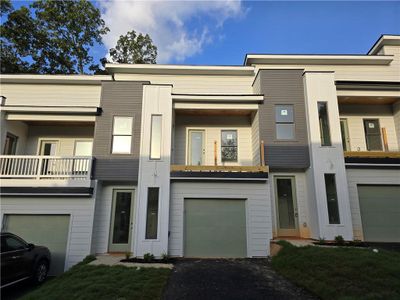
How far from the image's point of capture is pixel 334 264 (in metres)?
6.52

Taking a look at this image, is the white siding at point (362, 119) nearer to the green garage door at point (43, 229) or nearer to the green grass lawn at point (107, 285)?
the green grass lawn at point (107, 285)

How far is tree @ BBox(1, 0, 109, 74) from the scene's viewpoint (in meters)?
18.6

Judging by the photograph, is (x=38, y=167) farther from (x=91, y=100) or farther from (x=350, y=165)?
(x=350, y=165)

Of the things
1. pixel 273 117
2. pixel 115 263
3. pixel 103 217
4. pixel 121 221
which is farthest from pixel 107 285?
pixel 273 117

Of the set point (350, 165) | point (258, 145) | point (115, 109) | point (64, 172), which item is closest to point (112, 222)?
point (64, 172)

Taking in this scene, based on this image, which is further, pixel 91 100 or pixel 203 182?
pixel 91 100

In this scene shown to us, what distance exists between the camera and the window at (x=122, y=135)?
35.3 feet

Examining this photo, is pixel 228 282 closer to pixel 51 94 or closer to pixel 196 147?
pixel 196 147

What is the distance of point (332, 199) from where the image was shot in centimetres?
980

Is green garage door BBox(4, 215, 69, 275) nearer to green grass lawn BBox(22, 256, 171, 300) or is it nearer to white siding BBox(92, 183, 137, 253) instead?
white siding BBox(92, 183, 137, 253)

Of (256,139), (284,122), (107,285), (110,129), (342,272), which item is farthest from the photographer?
(256,139)

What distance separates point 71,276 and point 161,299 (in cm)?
301

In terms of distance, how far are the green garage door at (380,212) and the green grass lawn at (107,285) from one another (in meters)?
7.98

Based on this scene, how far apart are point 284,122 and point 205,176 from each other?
4.06 meters
